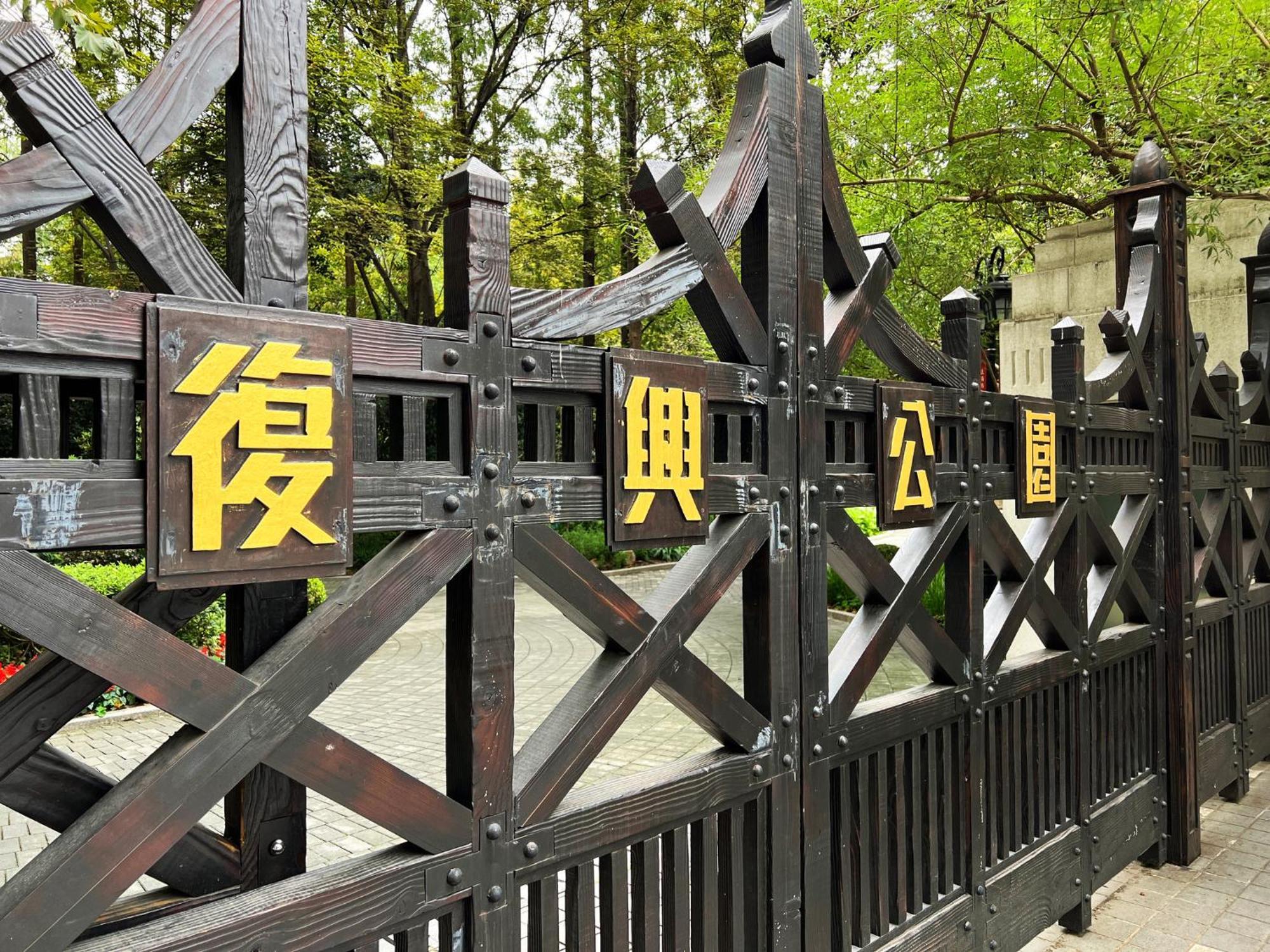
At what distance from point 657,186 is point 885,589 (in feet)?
4.57

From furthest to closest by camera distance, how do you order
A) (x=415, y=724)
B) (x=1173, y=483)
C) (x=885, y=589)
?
(x=415, y=724) < (x=1173, y=483) < (x=885, y=589)

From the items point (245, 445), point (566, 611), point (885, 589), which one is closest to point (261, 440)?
point (245, 445)

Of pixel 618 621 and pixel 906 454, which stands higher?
pixel 906 454

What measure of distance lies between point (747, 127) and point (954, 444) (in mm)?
1354

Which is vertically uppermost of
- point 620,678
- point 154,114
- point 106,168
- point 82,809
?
point 154,114

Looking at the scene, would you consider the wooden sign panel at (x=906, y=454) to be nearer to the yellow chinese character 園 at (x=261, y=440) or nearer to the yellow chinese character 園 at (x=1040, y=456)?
the yellow chinese character 園 at (x=1040, y=456)

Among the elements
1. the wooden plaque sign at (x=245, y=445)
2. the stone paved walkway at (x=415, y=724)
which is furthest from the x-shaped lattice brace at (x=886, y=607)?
the wooden plaque sign at (x=245, y=445)

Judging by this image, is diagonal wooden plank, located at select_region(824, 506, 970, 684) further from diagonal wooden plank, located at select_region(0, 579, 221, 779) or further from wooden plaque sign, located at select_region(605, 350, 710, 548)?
diagonal wooden plank, located at select_region(0, 579, 221, 779)

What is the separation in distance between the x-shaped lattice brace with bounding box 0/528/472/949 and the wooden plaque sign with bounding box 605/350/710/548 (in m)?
0.42

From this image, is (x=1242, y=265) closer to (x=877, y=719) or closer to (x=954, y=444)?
(x=954, y=444)

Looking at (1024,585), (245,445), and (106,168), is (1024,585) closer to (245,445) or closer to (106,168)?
(245,445)

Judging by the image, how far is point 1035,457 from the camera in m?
3.40

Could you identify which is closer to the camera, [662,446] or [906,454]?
[662,446]

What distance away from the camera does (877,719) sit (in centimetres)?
273
